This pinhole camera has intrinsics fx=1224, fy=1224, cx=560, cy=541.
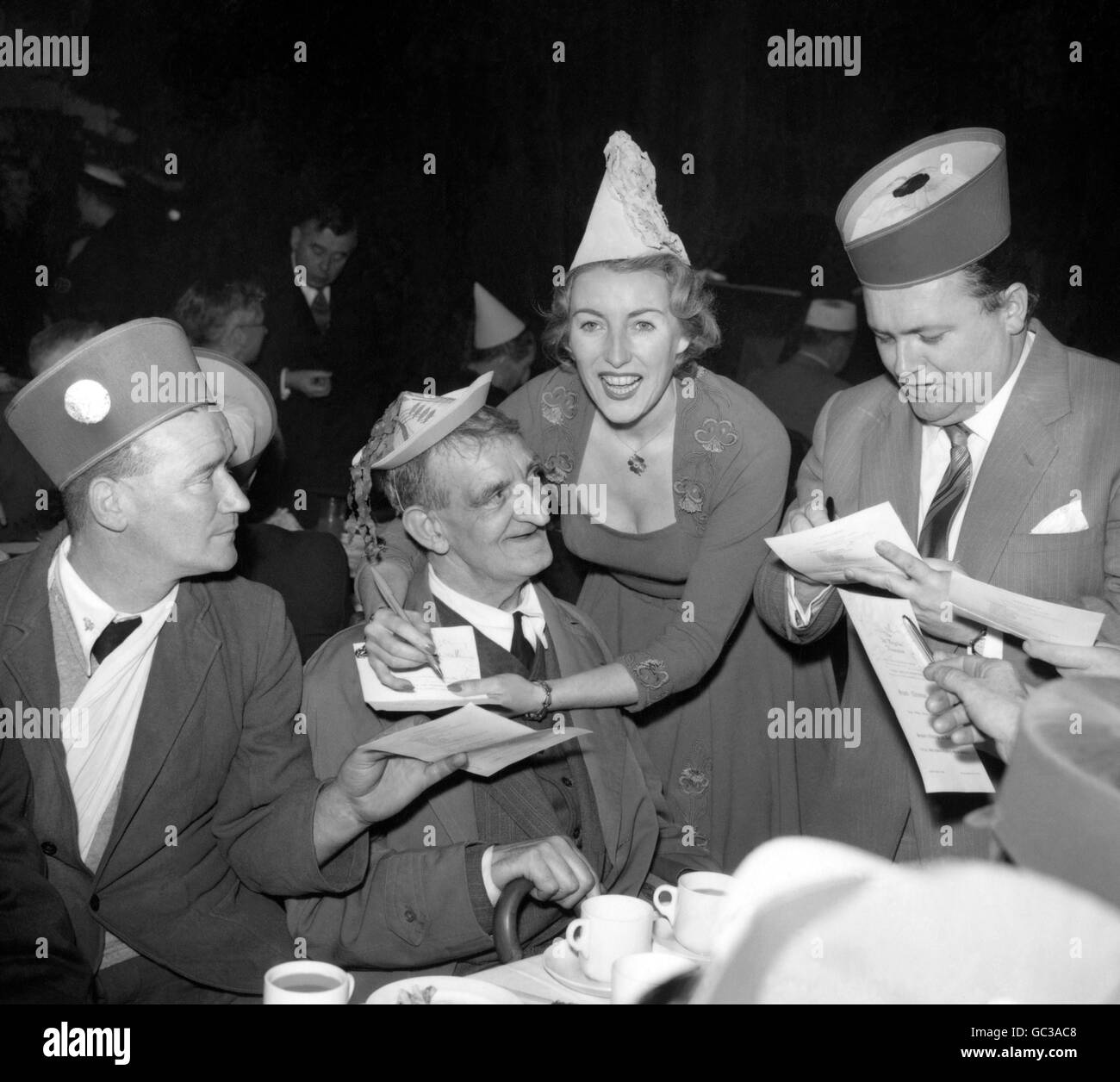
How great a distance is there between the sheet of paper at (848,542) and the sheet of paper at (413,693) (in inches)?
27.5

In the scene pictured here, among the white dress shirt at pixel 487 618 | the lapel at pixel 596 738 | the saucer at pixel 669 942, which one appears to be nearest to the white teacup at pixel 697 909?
the saucer at pixel 669 942

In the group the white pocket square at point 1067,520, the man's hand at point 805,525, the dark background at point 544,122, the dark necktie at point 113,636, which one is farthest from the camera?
the dark background at point 544,122

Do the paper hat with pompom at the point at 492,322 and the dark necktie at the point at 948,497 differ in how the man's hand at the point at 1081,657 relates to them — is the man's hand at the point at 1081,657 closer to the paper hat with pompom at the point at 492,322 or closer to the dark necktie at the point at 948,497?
the dark necktie at the point at 948,497

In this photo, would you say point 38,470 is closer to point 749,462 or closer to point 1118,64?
point 749,462

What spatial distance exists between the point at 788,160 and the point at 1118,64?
1.40 meters

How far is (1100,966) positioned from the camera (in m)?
0.96

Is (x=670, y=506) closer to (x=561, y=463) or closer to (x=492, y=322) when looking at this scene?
(x=561, y=463)

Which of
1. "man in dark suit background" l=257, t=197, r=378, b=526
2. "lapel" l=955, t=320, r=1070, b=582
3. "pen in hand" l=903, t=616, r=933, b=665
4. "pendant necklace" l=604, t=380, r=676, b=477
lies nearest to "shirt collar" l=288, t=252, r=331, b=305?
"man in dark suit background" l=257, t=197, r=378, b=526

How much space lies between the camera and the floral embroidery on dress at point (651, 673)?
2.89 m

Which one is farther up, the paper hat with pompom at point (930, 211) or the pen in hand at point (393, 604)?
the paper hat with pompom at point (930, 211)

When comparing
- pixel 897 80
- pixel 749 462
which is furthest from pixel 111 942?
pixel 897 80

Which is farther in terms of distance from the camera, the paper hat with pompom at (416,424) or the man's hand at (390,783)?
the paper hat with pompom at (416,424)

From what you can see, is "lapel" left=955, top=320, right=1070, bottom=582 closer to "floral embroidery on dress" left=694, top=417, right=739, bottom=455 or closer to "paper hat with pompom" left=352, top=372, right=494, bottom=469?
"floral embroidery on dress" left=694, top=417, right=739, bottom=455

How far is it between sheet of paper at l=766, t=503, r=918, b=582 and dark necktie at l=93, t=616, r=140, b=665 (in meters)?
1.28
